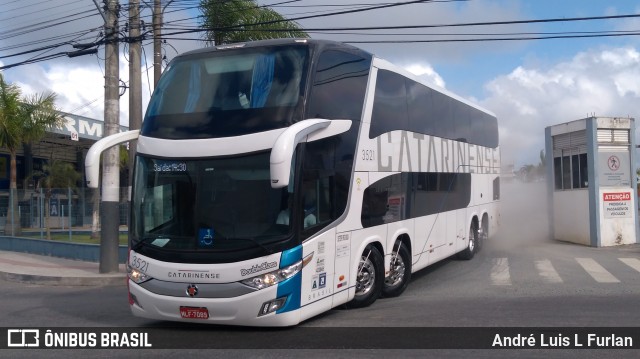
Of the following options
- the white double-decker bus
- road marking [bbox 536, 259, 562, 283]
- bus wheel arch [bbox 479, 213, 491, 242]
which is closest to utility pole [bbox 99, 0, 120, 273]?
the white double-decker bus

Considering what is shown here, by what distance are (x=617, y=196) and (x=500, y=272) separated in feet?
22.6

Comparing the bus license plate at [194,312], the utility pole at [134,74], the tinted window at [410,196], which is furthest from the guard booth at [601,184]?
the bus license plate at [194,312]

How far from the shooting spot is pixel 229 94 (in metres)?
8.85

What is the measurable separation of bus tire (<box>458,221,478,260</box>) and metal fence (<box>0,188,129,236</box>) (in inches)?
370

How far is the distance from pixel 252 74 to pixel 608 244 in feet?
46.2

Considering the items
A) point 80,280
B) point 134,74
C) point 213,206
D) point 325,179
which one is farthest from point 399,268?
point 134,74

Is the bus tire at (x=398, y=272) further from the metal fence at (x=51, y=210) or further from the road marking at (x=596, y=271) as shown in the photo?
the metal fence at (x=51, y=210)

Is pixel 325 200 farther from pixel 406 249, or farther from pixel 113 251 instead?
pixel 113 251

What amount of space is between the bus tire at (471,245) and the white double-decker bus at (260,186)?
20.2 ft

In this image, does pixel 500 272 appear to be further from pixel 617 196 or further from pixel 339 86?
pixel 339 86

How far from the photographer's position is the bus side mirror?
24.5 feet

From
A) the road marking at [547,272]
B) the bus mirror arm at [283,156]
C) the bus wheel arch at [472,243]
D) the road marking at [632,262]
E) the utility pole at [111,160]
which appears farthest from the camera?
the bus wheel arch at [472,243]

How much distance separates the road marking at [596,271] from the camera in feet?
43.3

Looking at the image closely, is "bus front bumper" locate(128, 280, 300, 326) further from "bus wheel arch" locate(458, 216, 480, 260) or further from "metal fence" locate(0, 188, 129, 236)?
"metal fence" locate(0, 188, 129, 236)
